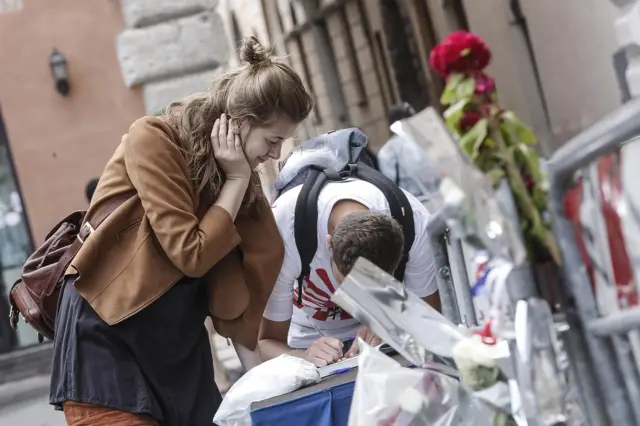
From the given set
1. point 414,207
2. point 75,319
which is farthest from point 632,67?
point 75,319

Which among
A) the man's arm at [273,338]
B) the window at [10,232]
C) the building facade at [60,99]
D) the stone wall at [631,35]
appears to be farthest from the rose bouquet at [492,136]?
the window at [10,232]

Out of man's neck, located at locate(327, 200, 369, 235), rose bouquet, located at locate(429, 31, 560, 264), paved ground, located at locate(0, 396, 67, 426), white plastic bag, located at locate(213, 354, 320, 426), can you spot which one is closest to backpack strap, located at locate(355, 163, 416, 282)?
man's neck, located at locate(327, 200, 369, 235)

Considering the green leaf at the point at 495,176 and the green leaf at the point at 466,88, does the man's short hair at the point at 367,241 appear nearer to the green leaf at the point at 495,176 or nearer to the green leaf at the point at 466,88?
the green leaf at the point at 466,88

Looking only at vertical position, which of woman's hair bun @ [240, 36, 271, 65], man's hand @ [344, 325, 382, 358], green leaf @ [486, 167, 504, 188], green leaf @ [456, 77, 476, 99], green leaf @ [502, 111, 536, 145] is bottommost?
man's hand @ [344, 325, 382, 358]

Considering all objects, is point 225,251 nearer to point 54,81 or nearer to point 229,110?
point 229,110

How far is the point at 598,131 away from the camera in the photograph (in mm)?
1579

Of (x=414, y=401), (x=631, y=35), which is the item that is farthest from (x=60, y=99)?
(x=414, y=401)

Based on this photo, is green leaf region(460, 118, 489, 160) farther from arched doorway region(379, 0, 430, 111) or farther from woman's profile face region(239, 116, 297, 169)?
arched doorway region(379, 0, 430, 111)

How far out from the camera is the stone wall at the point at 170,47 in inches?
301

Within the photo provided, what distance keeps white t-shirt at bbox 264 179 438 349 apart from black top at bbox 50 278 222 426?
0.40 meters

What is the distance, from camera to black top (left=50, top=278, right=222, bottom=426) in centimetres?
266

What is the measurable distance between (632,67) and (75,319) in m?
3.82

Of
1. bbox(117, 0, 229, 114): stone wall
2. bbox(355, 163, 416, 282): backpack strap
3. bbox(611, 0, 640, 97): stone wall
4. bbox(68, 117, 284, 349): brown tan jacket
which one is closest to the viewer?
bbox(68, 117, 284, 349): brown tan jacket

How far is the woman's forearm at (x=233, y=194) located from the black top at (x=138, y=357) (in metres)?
0.18
